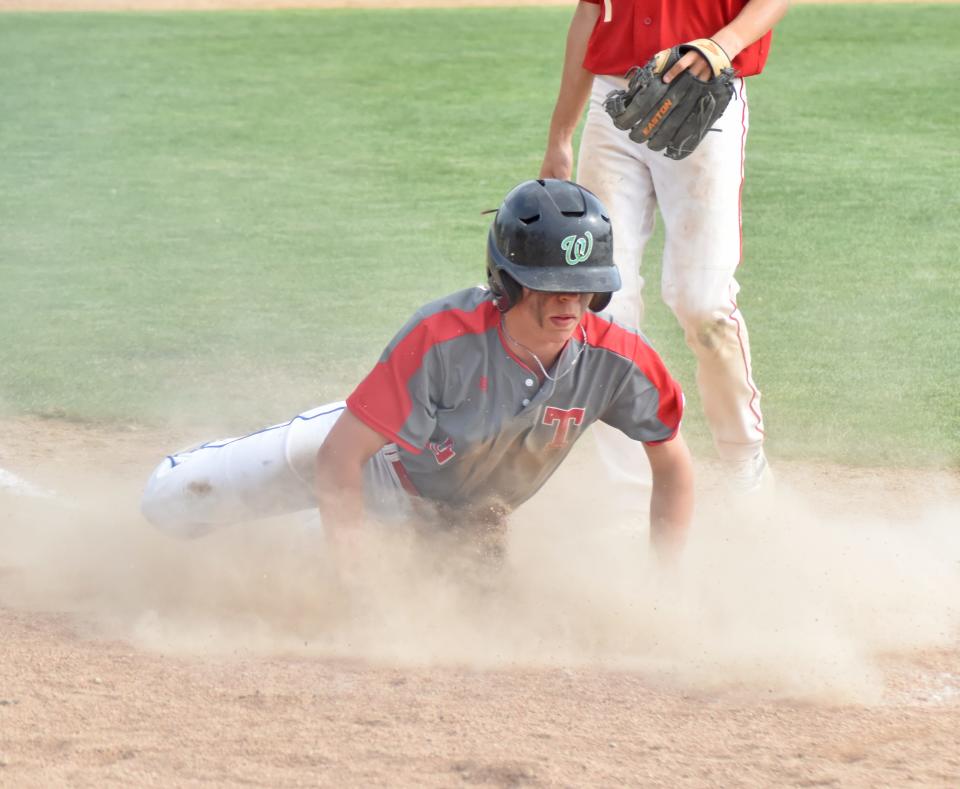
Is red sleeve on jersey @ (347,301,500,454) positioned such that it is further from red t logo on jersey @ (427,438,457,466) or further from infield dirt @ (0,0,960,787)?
infield dirt @ (0,0,960,787)

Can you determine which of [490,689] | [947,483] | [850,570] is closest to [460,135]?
[947,483]

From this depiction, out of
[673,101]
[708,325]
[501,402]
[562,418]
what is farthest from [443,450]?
[673,101]

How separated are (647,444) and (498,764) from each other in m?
1.14

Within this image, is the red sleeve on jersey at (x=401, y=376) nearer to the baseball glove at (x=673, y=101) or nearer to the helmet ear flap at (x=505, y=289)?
the helmet ear flap at (x=505, y=289)

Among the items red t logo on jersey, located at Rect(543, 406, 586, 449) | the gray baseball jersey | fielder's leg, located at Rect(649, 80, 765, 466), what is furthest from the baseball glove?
red t logo on jersey, located at Rect(543, 406, 586, 449)

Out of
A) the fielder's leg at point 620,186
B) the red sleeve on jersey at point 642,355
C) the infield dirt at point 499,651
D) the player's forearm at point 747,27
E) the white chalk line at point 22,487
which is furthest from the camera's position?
the white chalk line at point 22,487

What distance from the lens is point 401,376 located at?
3.54 m

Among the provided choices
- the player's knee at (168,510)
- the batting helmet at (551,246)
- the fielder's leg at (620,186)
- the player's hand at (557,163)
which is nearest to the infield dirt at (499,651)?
the player's knee at (168,510)

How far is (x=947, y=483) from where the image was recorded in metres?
5.18

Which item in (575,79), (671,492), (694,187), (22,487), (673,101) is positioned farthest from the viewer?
(22,487)

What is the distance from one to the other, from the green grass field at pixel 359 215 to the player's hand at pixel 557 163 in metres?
1.64

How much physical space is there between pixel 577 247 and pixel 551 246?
67 mm

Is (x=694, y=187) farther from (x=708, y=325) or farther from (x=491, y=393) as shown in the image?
(x=491, y=393)

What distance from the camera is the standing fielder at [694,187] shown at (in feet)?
14.0
